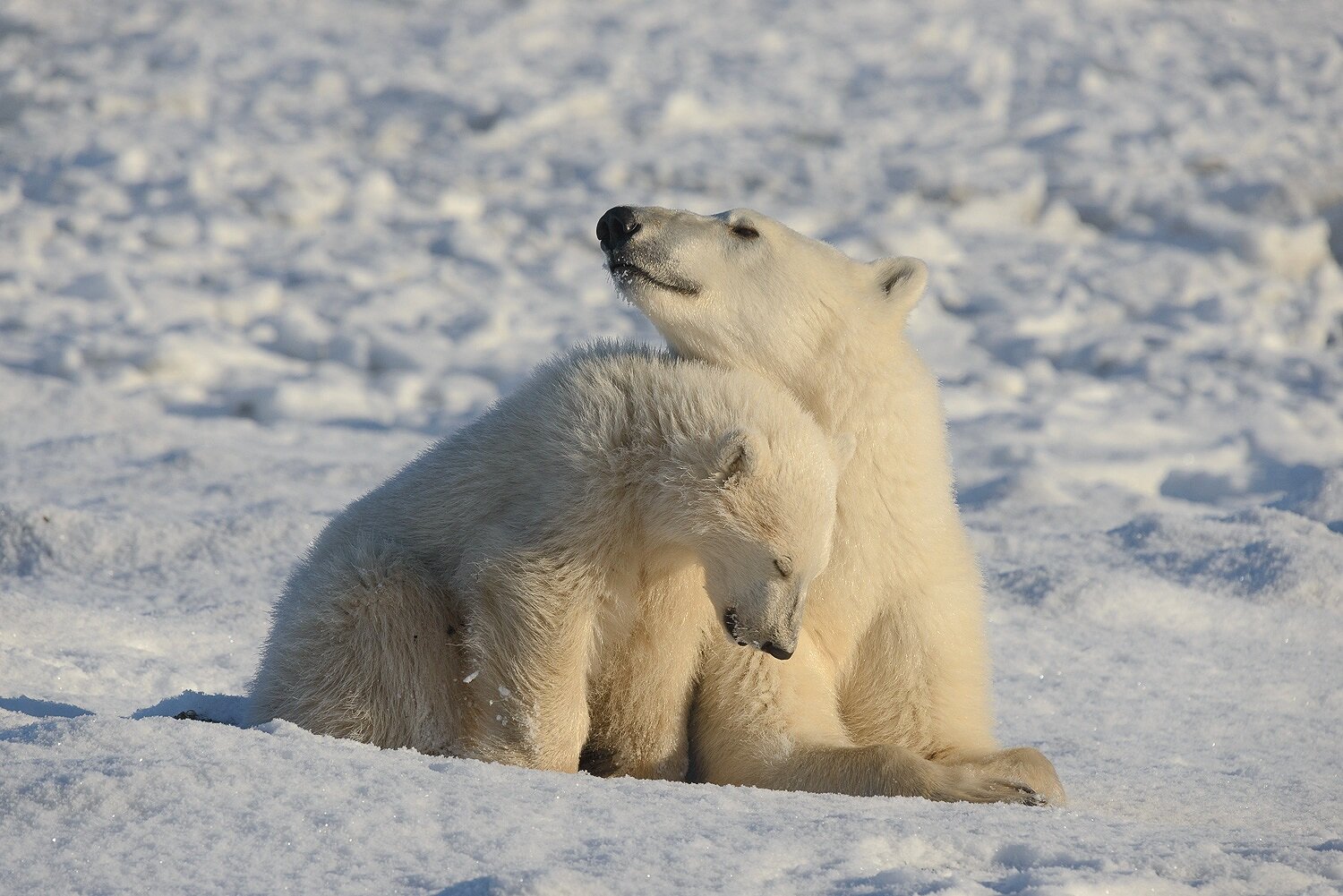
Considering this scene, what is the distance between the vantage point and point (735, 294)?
3.46m

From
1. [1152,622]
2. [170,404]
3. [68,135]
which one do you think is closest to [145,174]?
[68,135]

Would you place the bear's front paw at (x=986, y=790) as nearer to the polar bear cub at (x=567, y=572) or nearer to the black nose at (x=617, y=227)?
the polar bear cub at (x=567, y=572)

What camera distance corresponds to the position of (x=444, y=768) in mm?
2609

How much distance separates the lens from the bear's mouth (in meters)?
3.40

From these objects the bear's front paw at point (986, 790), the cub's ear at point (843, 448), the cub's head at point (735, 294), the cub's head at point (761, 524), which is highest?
the cub's head at point (735, 294)

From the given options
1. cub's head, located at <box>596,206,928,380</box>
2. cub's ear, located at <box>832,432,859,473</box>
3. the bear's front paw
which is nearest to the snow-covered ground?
the bear's front paw

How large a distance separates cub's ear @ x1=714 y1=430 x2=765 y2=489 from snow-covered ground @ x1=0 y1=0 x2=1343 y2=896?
0.66m

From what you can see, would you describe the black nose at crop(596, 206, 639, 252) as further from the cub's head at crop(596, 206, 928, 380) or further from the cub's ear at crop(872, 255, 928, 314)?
the cub's ear at crop(872, 255, 928, 314)

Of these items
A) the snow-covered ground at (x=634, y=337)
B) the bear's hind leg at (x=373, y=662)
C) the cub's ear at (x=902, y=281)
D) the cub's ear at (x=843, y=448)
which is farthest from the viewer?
the cub's ear at (x=902, y=281)

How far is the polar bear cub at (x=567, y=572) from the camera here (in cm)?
296

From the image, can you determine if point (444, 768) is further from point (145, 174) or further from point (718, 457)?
point (145, 174)

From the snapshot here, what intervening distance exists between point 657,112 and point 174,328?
18.0ft

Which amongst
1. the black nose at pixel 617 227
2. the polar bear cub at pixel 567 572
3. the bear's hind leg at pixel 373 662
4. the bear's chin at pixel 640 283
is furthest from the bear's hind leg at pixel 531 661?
the black nose at pixel 617 227

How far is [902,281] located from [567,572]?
3.99 ft
